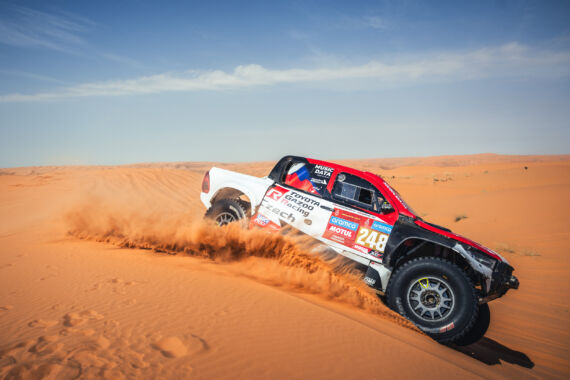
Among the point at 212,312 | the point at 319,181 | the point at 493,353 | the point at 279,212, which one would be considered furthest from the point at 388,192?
the point at 212,312

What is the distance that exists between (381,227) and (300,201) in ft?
4.13

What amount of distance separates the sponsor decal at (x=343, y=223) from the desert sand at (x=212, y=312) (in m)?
0.51

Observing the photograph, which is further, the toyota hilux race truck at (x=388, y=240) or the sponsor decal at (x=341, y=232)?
the sponsor decal at (x=341, y=232)

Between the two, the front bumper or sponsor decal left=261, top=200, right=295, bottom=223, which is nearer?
the front bumper

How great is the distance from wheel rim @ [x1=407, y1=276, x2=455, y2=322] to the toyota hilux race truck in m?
0.01

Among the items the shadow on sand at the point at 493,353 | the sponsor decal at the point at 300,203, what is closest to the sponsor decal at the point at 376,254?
the sponsor decal at the point at 300,203

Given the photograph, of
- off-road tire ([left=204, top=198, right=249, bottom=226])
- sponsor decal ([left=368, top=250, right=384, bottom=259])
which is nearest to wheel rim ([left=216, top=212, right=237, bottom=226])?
off-road tire ([left=204, top=198, right=249, bottom=226])

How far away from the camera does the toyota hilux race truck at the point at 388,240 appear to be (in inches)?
160

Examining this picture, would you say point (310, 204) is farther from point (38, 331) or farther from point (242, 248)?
point (38, 331)

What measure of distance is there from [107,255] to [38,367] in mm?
3320

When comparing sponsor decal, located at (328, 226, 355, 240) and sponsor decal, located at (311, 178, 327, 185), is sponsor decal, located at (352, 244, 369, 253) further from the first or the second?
sponsor decal, located at (311, 178, 327, 185)

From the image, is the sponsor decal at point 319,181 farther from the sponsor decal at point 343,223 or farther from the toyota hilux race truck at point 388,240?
the sponsor decal at point 343,223

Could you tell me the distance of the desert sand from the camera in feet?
7.88

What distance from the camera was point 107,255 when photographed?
5160mm
